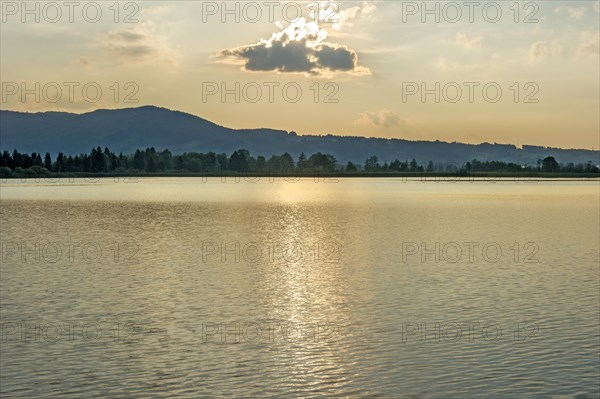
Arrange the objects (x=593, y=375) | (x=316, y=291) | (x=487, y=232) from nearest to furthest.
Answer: (x=593, y=375) → (x=316, y=291) → (x=487, y=232)

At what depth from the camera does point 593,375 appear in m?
22.5

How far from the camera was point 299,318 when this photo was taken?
1228 inches

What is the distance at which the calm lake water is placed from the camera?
22.0 m

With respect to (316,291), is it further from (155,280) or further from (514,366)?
(514,366)

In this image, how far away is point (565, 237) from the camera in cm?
6644

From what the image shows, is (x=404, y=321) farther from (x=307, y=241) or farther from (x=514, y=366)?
(x=307, y=241)

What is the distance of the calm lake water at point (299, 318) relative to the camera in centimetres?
2205

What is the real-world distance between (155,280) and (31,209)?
75.3m

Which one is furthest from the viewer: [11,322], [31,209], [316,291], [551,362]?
[31,209]

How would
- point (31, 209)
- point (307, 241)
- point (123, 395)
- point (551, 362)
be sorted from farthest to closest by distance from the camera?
point (31, 209) < point (307, 241) < point (551, 362) < point (123, 395)

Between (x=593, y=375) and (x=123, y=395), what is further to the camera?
(x=593, y=375)

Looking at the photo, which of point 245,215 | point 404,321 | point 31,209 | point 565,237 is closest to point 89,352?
point 404,321

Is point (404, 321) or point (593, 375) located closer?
point (593, 375)

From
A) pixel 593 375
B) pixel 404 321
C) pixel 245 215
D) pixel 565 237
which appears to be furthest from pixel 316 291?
pixel 245 215
